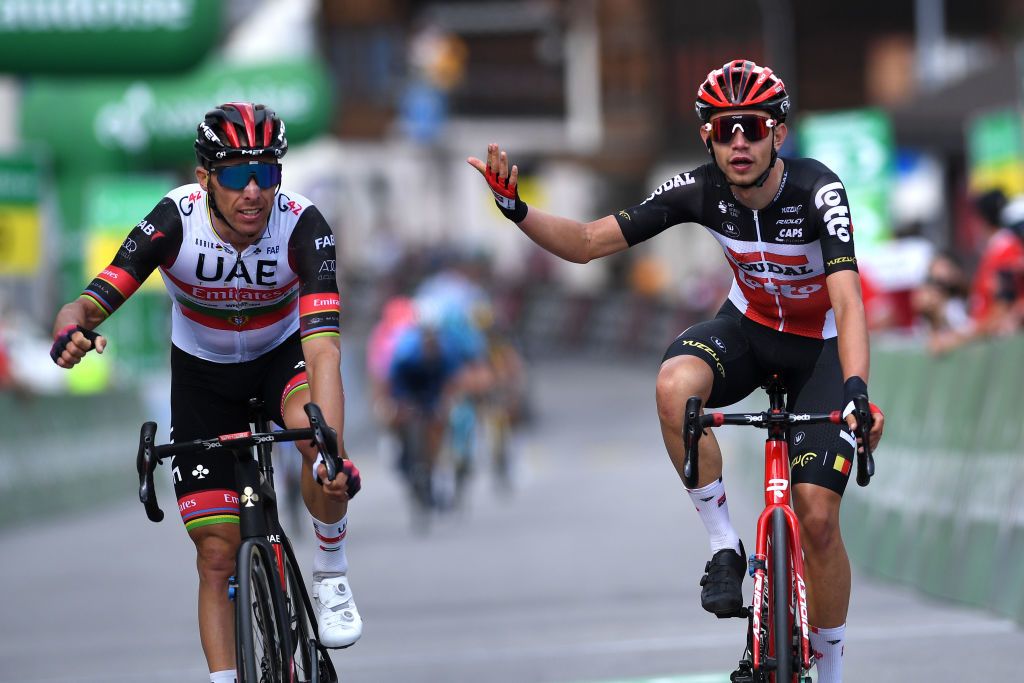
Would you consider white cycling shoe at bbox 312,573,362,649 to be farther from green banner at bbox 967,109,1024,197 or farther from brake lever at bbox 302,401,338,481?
green banner at bbox 967,109,1024,197

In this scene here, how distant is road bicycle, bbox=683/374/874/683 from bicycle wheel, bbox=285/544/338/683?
142cm

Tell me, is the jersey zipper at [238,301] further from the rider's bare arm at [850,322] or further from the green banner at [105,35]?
the green banner at [105,35]

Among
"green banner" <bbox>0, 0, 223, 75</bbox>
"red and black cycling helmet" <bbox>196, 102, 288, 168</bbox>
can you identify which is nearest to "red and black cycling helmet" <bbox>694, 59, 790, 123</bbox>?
"red and black cycling helmet" <bbox>196, 102, 288, 168</bbox>

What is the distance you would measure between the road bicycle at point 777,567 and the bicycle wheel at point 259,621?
1474mm

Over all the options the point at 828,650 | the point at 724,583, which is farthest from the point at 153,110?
the point at 828,650

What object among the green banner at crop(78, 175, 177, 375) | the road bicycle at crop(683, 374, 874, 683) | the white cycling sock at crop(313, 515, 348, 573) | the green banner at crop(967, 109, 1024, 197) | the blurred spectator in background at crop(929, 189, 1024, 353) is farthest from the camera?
the green banner at crop(78, 175, 177, 375)

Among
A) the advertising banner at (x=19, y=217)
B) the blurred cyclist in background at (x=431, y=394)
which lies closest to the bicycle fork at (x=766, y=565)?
the blurred cyclist in background at (x=431, y=394)

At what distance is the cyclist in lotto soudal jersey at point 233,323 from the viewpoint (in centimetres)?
679

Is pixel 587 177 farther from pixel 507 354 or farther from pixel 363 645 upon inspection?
pixel 363 645

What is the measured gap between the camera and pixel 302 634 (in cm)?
678

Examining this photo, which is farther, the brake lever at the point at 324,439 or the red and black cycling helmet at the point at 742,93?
the red and black cycling helmet at the point at 742,93

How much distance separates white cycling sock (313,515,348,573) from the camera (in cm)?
722

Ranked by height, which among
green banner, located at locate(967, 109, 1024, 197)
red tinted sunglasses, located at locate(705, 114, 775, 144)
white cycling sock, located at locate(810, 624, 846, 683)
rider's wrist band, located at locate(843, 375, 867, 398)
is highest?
green banner, located at locate(967, 109, 1024, 197)

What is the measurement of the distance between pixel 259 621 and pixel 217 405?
3.48ft
